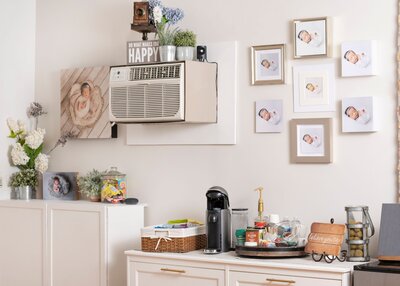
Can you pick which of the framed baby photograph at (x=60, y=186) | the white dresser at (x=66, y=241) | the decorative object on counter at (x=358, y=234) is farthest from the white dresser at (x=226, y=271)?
the framed baby photograph at (x=60, y=186)

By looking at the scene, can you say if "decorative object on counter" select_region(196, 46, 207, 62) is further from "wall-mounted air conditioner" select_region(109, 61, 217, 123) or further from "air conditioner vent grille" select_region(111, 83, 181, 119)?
"air conditioner vent grille" select_region(111, 83, 181, 119)

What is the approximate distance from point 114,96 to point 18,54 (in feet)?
3.76

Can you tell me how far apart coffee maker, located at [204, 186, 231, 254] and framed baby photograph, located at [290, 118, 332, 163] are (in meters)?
0.46

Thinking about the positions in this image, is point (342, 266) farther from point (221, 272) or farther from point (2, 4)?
point (2, 4)

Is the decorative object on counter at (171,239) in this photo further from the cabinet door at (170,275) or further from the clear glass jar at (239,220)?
the clear glass jar at (239,220)

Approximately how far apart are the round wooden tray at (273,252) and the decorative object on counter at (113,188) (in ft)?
3.70

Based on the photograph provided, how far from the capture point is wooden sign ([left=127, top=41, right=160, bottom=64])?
174 inches

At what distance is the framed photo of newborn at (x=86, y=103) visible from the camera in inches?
192

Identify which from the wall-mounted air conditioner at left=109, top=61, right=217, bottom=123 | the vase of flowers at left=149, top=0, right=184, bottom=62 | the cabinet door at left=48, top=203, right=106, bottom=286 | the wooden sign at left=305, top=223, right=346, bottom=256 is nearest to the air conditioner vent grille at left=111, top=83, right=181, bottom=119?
the wall-mounted air conditioner at left=109, top=61, right=217, bottom=123

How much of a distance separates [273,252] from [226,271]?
27cm

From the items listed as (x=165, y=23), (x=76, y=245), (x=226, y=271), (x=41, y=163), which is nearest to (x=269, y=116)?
(x=165, y=23)

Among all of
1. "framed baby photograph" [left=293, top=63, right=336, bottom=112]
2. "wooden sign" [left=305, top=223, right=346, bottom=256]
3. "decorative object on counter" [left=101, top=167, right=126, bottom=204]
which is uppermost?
"framed baby photograph" [left=293, top=63, right=336, bottom=112]

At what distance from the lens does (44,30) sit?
17.3 feet

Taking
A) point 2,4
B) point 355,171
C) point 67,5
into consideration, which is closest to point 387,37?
point 355,171
